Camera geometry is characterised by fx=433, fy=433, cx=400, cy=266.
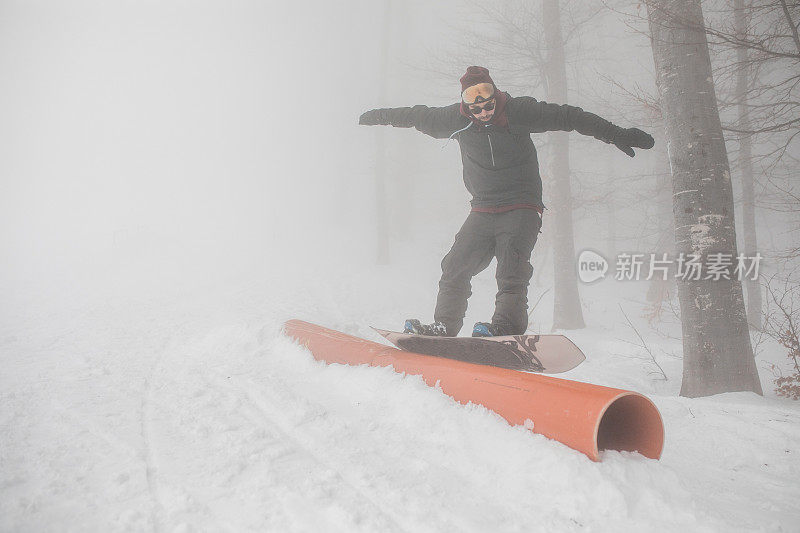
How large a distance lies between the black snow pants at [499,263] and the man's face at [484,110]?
0.78 metres

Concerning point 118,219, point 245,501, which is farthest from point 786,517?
point 118,219

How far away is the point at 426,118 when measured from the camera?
12.5ft

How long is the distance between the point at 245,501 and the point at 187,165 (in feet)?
171

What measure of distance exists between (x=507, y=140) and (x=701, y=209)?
5.67ft

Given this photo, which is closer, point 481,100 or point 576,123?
point 576,123

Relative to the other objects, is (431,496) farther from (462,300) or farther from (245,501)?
(462,300)

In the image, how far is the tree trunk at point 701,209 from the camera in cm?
357

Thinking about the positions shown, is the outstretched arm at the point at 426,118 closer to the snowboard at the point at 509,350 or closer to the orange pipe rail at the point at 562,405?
the snowboard at the point at 509,350

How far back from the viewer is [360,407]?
9.21 feet

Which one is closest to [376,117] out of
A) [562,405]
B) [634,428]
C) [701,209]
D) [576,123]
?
[576,123]

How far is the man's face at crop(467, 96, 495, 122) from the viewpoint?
3.38 m

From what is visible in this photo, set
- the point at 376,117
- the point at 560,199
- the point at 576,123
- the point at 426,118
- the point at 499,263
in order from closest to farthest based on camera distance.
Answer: the point at 576,123 → the point at 499,263 → the point at 426,118 → the point at 376,117 → the point at 560,199

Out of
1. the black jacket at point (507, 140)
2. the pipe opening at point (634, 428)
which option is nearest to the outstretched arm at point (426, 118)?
the black jacket at point (507, 140)

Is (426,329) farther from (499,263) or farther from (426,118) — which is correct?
(426,118)
